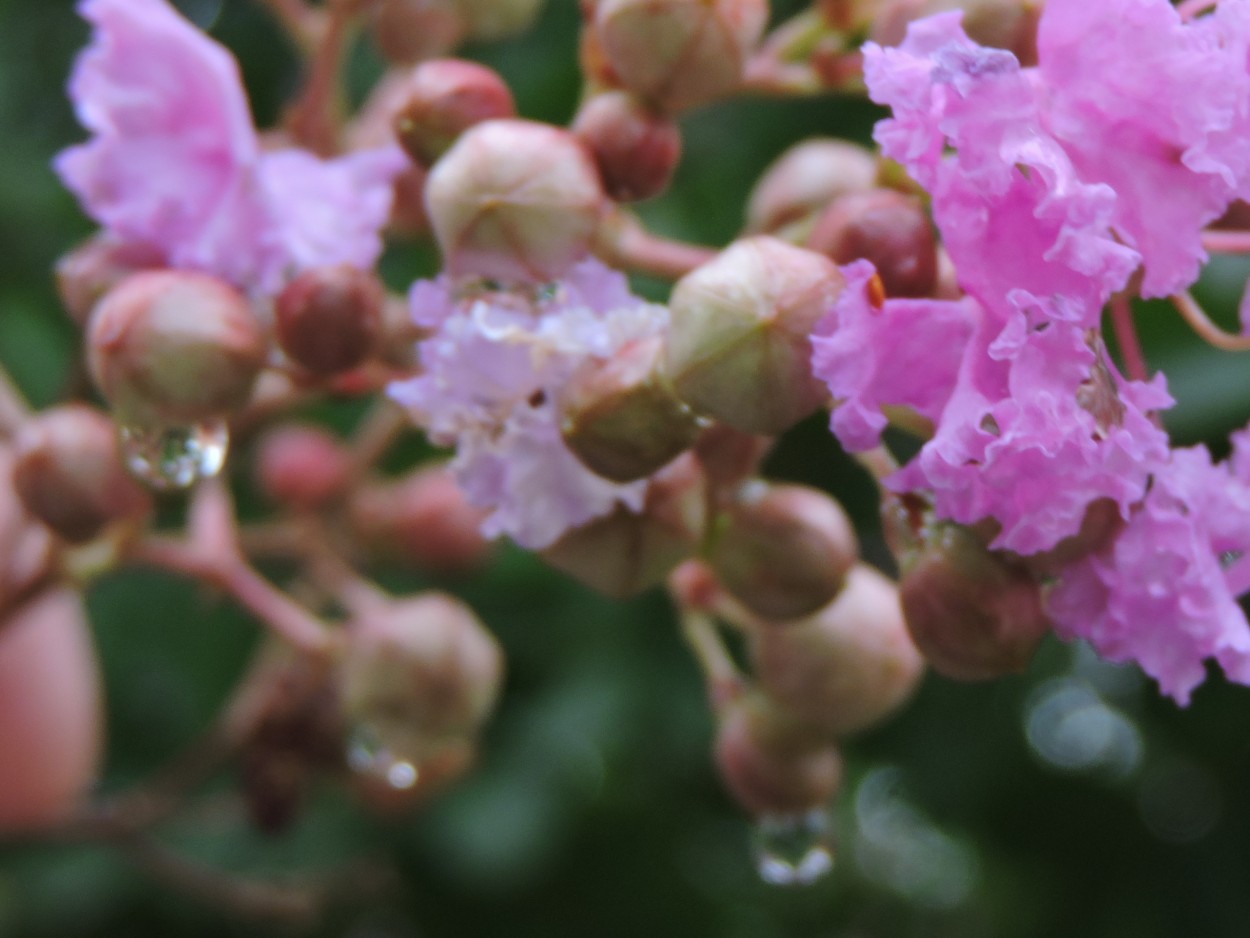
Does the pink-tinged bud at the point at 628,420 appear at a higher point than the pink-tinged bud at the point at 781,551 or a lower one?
higher

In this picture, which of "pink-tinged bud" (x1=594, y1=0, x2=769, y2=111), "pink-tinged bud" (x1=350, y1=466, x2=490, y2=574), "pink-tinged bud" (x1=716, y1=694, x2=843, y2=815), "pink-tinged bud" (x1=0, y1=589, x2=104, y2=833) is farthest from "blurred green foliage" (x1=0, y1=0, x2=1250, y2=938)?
"pink-tinged bud" (x1=594, y1=0, x2=769, y2=111)

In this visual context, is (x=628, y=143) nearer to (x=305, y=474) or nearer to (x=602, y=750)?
(x=305, y=474)

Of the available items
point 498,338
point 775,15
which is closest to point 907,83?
point 498,338

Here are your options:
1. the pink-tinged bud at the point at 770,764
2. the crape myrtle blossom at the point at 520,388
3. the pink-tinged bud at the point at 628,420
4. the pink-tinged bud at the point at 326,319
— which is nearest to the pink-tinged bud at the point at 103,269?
the pink-tinged bud at the point at 326,319

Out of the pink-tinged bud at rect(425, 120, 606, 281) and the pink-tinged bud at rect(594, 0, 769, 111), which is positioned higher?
the pink-tinged bud at rect(594, 0, 769, 111)

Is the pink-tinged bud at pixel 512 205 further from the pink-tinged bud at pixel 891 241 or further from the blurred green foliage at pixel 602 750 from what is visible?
the blurred green foliage at pixel 602 750

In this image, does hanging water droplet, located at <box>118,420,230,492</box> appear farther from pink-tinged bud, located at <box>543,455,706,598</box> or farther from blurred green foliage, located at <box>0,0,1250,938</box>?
blurred green foliage, located at <box>0,0,1250,938</box>

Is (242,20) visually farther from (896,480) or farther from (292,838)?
(896,480)
